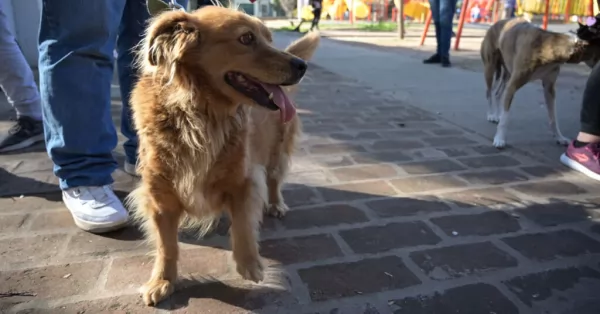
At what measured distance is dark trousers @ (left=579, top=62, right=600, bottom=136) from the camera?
10.8ft

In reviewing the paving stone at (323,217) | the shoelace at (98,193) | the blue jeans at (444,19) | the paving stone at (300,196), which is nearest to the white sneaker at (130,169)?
the shoelace at (98,193)

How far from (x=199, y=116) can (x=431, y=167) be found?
2.06m

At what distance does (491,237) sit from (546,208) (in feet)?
1.99

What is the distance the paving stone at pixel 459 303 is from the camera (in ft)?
5.71

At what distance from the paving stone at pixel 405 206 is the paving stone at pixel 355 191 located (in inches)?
4.3

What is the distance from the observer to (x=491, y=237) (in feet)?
7.66

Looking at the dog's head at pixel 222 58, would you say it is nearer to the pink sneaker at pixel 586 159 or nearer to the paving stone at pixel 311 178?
the paving stone at pixel 311 178

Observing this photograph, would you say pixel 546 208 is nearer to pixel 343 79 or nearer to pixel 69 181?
pixel 69 181

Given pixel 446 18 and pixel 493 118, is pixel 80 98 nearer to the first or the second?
pixel 493 118

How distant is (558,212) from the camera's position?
2.62 metres

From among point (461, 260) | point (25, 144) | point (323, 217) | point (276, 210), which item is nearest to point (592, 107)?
point (461, 260)

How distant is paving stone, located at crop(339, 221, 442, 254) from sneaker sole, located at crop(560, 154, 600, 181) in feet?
5.29

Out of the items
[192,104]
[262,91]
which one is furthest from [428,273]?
[192,104]

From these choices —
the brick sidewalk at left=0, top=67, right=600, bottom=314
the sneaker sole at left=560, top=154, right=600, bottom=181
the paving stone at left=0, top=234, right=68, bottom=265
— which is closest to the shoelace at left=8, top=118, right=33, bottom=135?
the brick sidewalk at left=0, top=67, right=600, bottom=314
